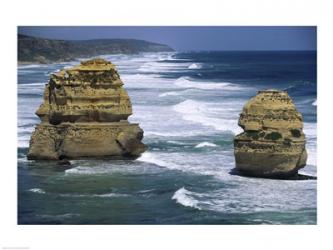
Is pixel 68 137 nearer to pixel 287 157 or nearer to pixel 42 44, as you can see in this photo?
pixel 42 44

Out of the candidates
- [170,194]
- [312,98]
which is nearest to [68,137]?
[170,194]

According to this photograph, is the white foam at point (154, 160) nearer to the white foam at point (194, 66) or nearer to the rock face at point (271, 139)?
the rock face at point (271, 139)

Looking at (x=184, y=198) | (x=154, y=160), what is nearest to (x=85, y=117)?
(x=154, y=160)

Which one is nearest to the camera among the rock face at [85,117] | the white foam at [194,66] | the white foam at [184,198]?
the white foam at [184,198]

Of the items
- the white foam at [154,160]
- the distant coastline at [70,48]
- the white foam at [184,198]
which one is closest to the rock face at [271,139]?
the white foam at [184,198]

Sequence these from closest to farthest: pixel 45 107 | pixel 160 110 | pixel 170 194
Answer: pixel 170 194, pixel 45 107, pixel 160 110

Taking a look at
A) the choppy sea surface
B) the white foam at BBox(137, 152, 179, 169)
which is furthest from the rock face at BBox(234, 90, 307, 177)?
the white foam at BBox(137, 152, 179, 169)
